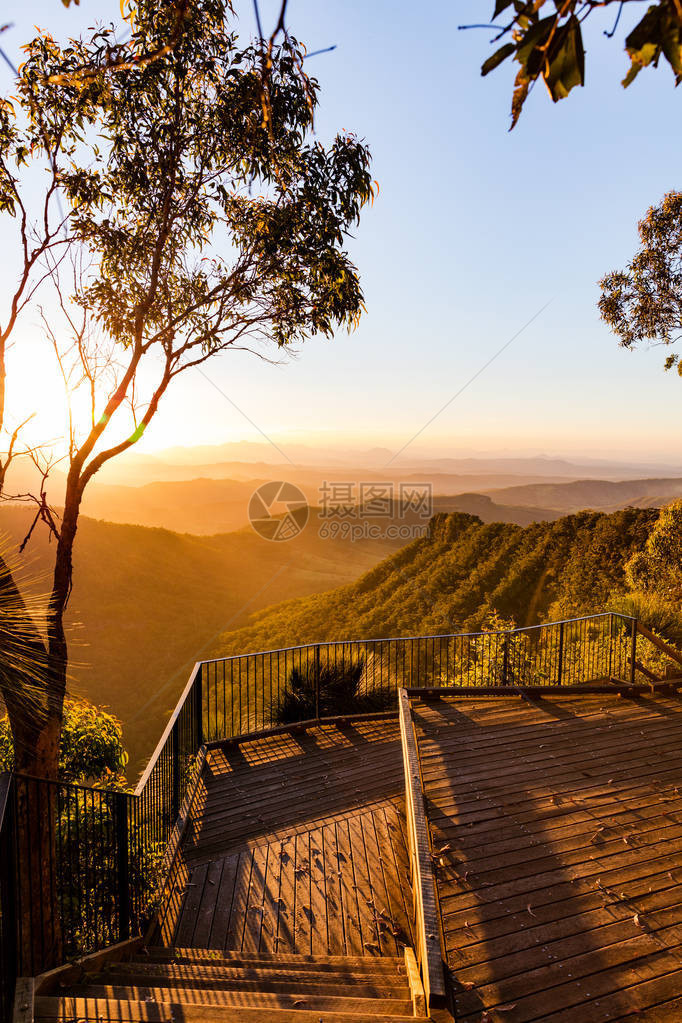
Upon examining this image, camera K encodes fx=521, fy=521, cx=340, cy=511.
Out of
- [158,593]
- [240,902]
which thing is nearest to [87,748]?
[240,902]

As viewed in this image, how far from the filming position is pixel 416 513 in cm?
3944

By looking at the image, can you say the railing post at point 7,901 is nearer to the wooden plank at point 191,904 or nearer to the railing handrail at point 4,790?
the railing handrail at point 4,790

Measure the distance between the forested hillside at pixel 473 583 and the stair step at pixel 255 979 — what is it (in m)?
13.4

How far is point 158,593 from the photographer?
141ft

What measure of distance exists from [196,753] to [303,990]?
493 cm

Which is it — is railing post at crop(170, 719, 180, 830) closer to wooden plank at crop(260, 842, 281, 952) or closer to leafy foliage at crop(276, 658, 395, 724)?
wooden plank at crop(260, 842, 281, 952)

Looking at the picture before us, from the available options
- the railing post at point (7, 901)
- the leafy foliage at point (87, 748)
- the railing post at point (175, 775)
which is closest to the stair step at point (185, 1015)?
the railing post at point (7, 901)

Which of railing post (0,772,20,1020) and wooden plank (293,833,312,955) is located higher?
railing post (0,772,20,1020)

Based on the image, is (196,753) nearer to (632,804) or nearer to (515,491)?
(632,804)

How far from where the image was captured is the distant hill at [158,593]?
2845cm

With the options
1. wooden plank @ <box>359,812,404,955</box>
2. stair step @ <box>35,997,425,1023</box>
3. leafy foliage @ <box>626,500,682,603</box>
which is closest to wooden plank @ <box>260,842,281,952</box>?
wooden plank @ <box>359,812,404,955</box>

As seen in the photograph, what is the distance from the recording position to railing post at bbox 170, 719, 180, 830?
6102mm

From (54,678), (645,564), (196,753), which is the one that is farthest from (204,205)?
(645,564)

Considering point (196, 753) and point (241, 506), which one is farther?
point (241, 506)
